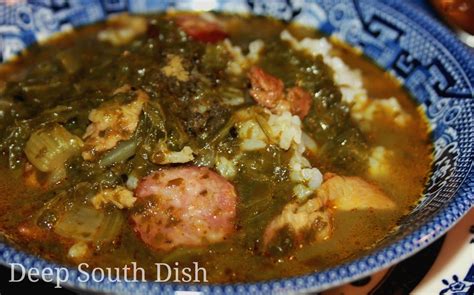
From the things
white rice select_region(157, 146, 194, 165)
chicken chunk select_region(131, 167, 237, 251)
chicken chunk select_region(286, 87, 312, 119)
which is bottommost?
chicken chunk select_region(131, 167, 237, 251)

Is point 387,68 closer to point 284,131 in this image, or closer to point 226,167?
point 284,131

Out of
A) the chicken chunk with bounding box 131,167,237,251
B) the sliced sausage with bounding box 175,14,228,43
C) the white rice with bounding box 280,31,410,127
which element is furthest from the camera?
the sliced sausage with bounding box 175,14,228,43

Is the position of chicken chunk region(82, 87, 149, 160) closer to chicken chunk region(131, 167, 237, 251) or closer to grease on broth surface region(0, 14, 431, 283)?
grease on broth surface region(0, 14, 431, 283)

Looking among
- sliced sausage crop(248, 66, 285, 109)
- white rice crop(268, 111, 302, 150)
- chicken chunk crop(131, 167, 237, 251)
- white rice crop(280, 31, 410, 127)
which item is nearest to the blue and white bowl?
white rice crop(280, 31, 410, 127)

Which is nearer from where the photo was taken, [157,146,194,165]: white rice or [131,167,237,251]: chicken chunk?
[131,167,237,251]: chicken chunk

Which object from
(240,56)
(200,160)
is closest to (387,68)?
(240,56)

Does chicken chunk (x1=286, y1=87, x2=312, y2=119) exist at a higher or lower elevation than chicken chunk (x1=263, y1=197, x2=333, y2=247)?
higher

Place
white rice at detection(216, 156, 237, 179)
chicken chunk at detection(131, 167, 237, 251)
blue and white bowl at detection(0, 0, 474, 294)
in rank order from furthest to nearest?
white rice at detection(216, 156, 237, 179)
chicken chunk at detection(131, 167, 237, 251)
blue and white bowl at detection(0, 0, 474, 294)
